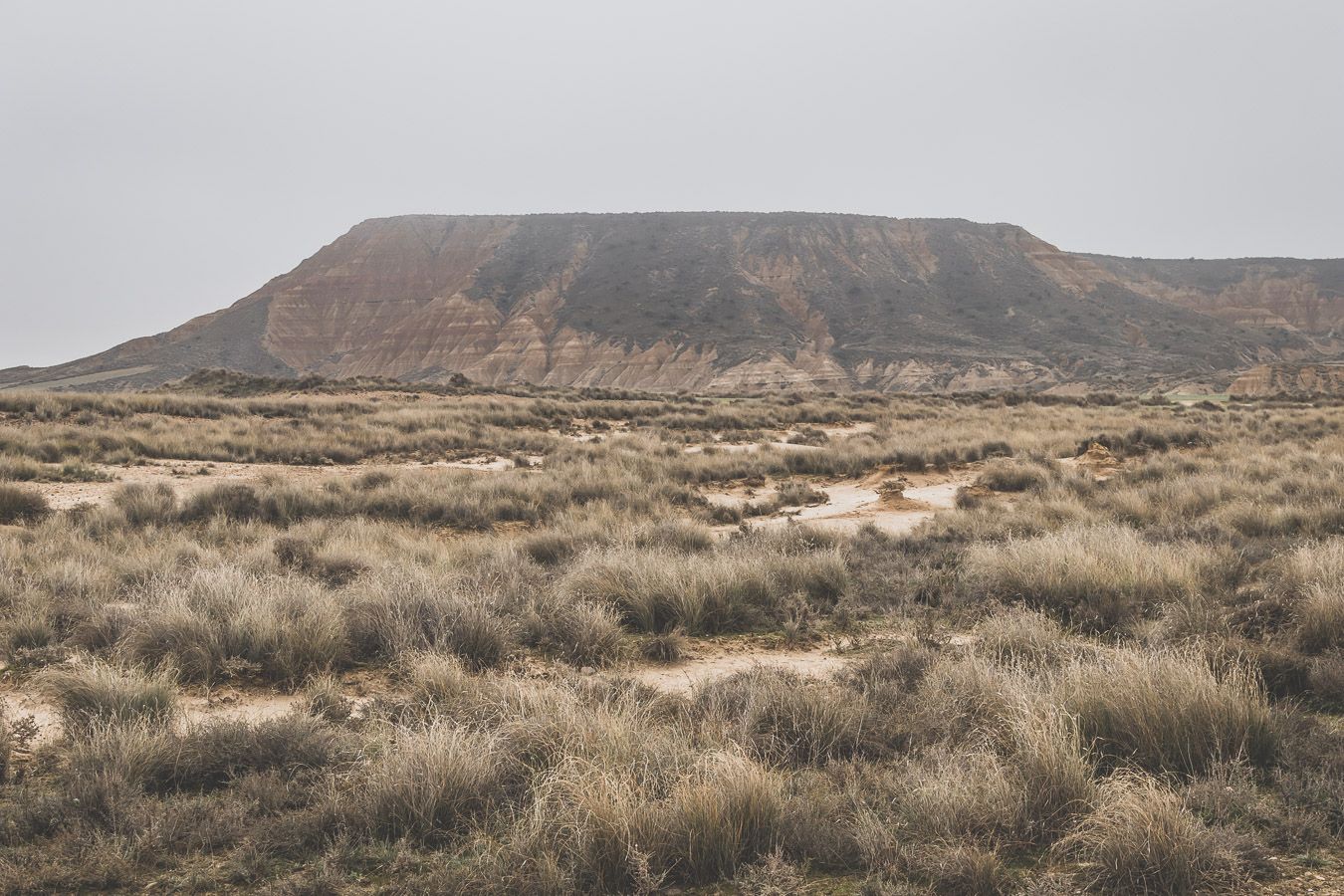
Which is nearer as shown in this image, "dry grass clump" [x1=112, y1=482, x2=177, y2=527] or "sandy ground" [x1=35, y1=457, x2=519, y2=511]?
"dry grass clump" [x1=112, y1=482, x2=177, y2=527]

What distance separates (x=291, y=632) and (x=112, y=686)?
118 cm

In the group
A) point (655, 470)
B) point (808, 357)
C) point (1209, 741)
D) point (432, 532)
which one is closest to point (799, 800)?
point (1209, 741)

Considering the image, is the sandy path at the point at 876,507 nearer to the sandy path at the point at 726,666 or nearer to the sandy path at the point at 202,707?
the sandy path at the point at 726,666

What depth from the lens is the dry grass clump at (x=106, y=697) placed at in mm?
3930

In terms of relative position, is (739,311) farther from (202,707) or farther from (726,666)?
(202,707)

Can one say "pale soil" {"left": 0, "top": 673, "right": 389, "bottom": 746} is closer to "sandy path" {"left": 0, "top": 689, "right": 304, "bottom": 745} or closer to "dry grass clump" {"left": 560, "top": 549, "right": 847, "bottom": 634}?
"sandy path" {"left": 0, "top": 689, "right": 304, "bottom": 745}


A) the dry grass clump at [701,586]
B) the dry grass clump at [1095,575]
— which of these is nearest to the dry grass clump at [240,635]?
the dry grass clump at [701,586]

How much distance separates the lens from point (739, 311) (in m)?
90.7

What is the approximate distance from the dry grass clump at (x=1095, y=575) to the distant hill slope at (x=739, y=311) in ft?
211

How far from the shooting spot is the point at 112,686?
13.5 ft

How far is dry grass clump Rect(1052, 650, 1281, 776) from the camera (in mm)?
3420

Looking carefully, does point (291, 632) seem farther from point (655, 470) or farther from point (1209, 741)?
point (655, 470)

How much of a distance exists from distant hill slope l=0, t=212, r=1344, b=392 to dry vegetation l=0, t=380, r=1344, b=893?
213ft

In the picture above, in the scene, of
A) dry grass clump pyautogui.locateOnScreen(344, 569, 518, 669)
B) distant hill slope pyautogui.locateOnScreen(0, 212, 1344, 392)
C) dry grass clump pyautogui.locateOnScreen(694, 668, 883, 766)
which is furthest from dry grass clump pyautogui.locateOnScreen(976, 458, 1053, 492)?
distant hill slope pyautogui.locateOnScreen(0, 212, 1344, 392)
